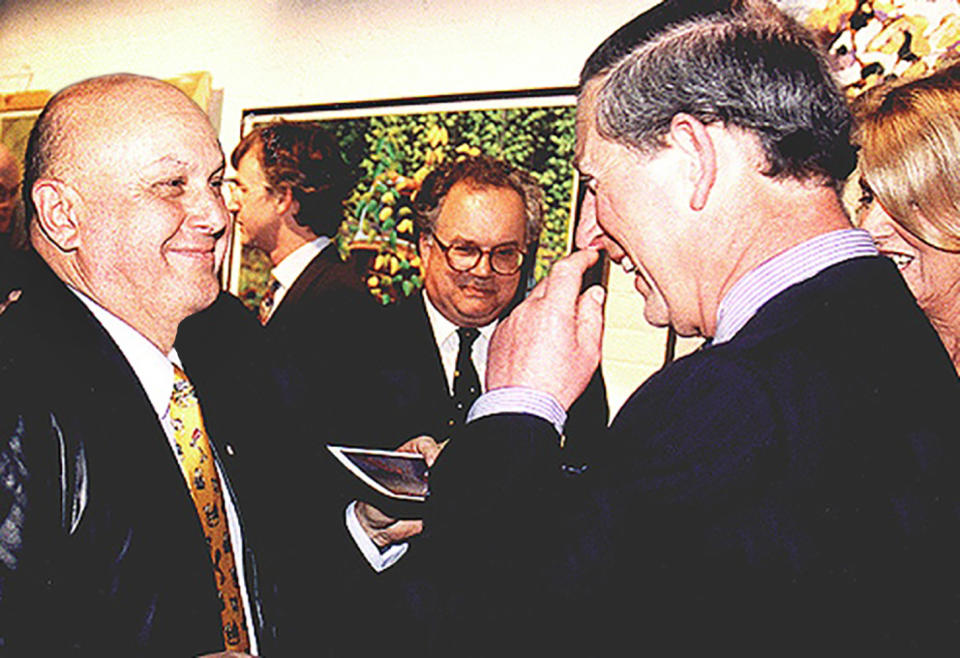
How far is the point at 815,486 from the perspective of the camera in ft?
2.95

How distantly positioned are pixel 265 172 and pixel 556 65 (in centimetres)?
115

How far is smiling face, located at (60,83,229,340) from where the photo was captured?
1526mm

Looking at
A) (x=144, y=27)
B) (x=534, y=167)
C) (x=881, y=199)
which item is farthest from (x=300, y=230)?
(x=881, y=199)

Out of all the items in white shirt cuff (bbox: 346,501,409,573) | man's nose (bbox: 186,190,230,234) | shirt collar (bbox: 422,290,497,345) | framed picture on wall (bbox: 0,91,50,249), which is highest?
framed picture on wall (bbox: 0,91,50,249)

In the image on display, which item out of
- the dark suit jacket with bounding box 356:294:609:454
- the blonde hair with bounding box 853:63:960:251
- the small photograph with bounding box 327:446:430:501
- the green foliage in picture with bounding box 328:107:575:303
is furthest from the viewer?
the green foliage in picture with bounding box 328:107:575:303

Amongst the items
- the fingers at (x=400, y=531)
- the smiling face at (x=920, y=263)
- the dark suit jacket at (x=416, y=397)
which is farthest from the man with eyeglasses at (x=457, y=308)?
the smiling face at (x=920, y=263)

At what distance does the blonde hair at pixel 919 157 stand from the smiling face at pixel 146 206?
1.20 meters

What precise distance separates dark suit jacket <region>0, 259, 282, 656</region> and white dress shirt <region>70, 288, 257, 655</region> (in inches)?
3.3

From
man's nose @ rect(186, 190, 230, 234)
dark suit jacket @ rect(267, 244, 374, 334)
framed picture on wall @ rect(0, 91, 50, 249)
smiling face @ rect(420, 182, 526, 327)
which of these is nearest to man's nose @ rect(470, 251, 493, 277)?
smiling face @ rect(420, 182, 526, 327)

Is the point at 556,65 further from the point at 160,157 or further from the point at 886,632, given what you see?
the point at 886,632

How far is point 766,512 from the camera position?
0.89 m

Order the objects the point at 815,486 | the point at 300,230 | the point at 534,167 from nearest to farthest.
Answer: the point at 815,486 → the point at 534,167 → the point at 300,230

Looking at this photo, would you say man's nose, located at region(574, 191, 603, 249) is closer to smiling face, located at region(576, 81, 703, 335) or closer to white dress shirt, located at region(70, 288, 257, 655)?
smiling face, located at region(576, 81, 703, 335)

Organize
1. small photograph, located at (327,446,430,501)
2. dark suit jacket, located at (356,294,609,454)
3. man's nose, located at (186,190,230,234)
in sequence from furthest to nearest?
dark suit jacket, located at (356,294,609,454)
man's nose, located at (186,190,230,234)
small photograph, located at (327,446,430,501)
